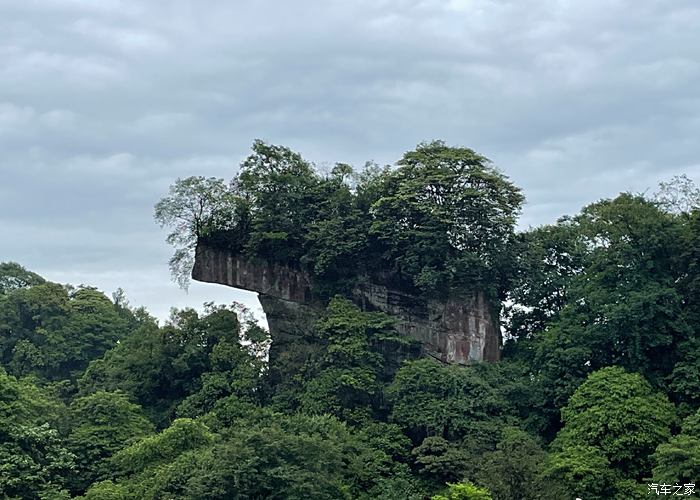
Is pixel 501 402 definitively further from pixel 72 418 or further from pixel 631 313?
pixel 72 418

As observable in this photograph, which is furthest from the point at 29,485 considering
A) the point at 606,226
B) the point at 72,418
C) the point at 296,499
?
the point at 606,226

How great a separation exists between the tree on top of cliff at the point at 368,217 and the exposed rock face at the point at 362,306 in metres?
0.48

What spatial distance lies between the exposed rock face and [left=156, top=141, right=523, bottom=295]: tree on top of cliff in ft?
1.58

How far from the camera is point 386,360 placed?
1142 inches

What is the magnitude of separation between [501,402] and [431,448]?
2.68m

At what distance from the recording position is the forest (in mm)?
22172

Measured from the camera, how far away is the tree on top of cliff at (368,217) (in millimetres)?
28562

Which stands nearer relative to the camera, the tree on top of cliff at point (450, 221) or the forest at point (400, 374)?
the forest at point (400, 374)

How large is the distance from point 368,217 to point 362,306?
9.31 feet

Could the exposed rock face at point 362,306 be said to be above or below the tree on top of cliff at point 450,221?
below

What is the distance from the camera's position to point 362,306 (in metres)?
30.0

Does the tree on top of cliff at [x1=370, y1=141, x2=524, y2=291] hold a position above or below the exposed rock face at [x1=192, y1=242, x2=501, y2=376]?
above

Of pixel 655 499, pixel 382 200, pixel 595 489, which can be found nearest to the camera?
pixel 655 499

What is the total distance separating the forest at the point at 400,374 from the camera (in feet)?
72.7
